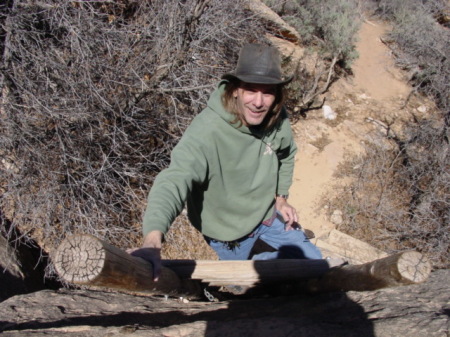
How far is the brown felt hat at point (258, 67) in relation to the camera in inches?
72.0

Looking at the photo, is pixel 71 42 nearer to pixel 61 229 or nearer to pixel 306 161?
pixel 61 229

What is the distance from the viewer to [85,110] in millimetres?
3836

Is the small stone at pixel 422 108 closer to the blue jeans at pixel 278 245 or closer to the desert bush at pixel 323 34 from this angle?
the desert bush at pixel 323 34

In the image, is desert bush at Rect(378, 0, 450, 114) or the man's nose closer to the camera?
the man's nose

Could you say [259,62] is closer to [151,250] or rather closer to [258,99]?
[258,99]

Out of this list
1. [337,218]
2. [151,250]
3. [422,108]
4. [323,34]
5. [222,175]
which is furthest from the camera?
[323,34]

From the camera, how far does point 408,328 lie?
1496 millimetres

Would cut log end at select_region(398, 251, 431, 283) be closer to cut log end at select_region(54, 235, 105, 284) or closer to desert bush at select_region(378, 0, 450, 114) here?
cut log end at select_region(54, 235, 105, 284)

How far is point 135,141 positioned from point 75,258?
3.32m

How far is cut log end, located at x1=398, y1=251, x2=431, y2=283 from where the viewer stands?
145cm

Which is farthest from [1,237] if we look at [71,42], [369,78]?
[369,78]

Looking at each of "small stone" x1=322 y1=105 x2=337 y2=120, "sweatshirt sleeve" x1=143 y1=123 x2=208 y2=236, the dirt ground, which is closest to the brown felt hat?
"sweatshirt sleeve" x1=143 y1=123 x2=208 y2=236

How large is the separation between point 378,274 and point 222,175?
Result: 887 millimetres

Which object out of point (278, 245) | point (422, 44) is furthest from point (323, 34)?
point (278, 245)
